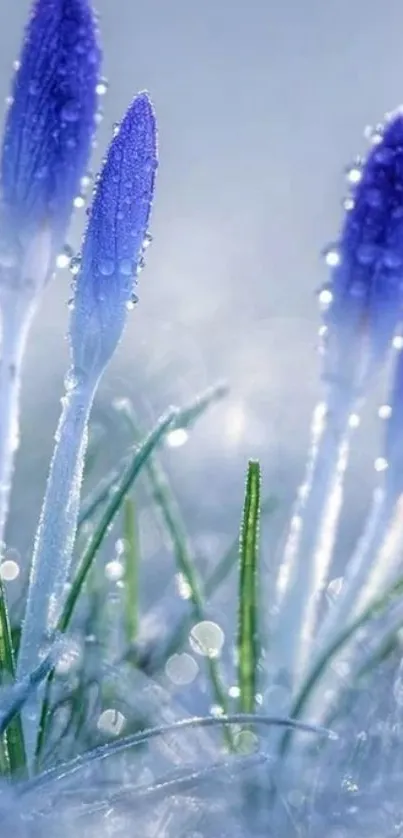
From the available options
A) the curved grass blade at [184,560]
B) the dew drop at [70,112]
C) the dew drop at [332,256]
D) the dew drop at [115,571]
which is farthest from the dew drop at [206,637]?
the dew drop at [70,112]

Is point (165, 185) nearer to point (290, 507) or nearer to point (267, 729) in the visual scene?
point (290, 507)

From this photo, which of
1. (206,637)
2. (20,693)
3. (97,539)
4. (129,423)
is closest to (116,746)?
(20,693)

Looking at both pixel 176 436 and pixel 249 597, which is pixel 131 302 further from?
pixel 176 436

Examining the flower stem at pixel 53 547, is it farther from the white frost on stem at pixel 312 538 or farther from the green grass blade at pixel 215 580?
the green grass blade at pixel 215 580

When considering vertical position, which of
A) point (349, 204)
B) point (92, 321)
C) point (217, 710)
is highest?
point (349, 204)

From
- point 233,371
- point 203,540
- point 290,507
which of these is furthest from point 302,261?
point 203,540

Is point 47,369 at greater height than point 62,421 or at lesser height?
greater
